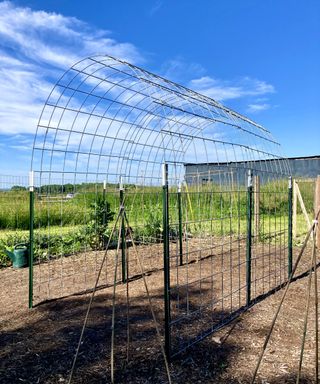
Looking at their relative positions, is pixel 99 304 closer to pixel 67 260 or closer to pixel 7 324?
pixel 7 324

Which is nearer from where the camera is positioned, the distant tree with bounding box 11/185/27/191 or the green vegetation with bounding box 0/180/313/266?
the green vegetation with bounding box 0/180/313/266

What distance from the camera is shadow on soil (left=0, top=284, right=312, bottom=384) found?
2.75 metres

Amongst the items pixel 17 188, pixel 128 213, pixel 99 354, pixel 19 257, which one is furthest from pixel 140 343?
pixel 17 188

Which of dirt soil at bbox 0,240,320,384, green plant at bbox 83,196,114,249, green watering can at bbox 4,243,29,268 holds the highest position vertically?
green plant at bbox 83,196,114,249

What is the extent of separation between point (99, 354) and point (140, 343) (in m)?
0.36

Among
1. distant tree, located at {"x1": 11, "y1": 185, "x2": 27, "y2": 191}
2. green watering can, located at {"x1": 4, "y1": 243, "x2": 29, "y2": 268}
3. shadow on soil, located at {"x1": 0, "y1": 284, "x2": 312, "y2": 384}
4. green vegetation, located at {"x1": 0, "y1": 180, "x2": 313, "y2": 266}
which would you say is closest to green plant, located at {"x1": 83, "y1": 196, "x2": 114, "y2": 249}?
green vegetation, located at {"x1": 0, "y1": 180, "x2": 313, "y2": 266}

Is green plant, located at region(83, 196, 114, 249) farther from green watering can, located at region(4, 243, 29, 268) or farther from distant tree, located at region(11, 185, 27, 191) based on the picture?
distant tree, located at region(11, 185, 27, 191)

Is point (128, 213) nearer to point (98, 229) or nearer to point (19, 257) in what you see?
point (98, 229)

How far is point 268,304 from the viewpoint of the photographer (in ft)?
14.4

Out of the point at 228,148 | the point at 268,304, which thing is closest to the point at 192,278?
the point at 268,304

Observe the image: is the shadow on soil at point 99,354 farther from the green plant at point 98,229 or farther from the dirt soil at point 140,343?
the green plant at point 98,229

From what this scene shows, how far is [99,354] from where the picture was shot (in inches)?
122

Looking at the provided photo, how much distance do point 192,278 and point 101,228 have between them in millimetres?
2729

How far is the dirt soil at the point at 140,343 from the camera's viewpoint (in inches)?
110
